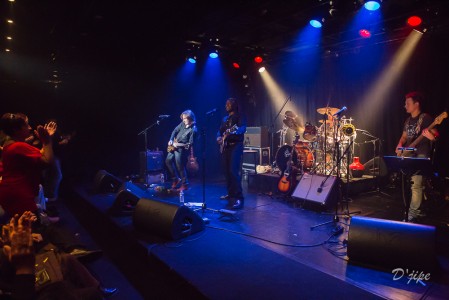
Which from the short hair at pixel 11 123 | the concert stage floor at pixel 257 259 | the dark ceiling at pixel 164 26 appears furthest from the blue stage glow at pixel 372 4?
the short hair at pixel 11 123

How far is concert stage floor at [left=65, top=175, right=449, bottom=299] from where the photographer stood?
234cm

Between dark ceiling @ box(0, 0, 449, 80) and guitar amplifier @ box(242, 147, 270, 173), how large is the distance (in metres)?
3.16

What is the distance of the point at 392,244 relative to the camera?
9.36 feet

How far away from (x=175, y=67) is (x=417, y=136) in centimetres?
729

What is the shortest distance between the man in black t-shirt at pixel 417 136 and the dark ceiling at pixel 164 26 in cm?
228

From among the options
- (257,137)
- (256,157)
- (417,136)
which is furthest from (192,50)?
(417,136)

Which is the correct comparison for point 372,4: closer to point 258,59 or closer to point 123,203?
point 258,59

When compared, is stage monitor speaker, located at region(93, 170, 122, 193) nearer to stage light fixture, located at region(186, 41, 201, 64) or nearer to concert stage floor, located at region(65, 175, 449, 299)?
concert stage floor, located at region(65, 175, 449, 299)

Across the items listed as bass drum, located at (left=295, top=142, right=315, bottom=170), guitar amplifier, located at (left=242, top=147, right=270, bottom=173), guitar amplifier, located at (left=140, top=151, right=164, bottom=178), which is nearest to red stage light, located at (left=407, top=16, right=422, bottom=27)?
bass drum, located at (left=295, top=142, right=315, bottom=170)

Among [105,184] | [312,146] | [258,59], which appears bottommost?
[105,184]

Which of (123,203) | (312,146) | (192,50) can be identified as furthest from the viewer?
(192,50)

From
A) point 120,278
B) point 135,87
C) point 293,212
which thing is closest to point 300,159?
point 293,212

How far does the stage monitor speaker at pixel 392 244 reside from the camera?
2750 millimetres

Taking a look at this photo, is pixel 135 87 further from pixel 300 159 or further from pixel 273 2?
pixel 300 159
